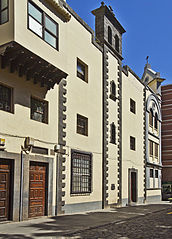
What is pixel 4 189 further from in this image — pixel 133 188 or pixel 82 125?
pixel 133 188

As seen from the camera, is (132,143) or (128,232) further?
(132,143)

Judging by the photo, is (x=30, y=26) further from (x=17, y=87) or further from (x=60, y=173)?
(x=60, y=173)

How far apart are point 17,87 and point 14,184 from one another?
12.9 feet

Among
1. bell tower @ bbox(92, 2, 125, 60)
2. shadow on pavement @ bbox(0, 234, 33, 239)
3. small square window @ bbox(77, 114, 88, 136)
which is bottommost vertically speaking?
shadow on pavement @ bbox(0, 234, 33, 239)

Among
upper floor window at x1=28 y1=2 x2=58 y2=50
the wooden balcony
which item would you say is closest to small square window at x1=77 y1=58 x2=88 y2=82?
the wooden balcony

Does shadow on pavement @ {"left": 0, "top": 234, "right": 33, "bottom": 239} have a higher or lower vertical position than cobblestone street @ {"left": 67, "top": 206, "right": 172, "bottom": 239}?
higher

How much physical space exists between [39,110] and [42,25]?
3778 millimetres

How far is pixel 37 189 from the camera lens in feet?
45.8

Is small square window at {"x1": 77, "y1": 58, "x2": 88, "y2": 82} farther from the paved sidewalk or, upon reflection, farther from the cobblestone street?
the cobblestone street

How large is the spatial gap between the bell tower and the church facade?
70 millimetres

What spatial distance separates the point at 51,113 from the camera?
15.1 meters

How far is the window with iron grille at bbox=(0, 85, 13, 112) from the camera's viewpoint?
40.5ft

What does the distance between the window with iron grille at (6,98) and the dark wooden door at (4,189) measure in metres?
2.11

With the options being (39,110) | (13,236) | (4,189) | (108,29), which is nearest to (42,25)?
(39,110)
